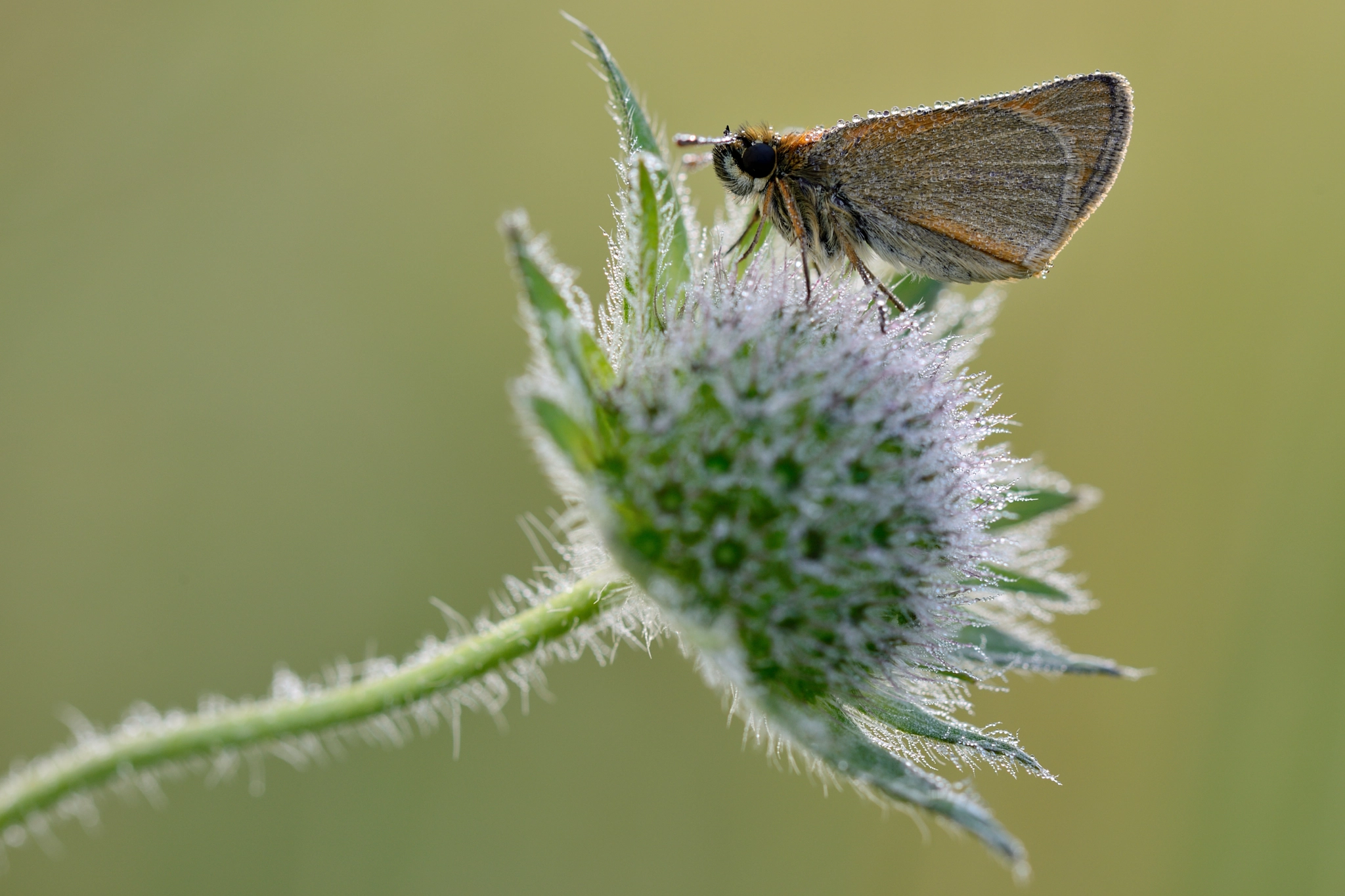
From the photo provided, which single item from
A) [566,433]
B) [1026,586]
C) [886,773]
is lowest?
[886,773]

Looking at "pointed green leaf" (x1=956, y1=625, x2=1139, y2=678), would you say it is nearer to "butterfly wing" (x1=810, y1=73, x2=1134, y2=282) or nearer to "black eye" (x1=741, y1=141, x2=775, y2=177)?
"butterfly wing" (x1=810, y1=73, x2=1134, y2=282)

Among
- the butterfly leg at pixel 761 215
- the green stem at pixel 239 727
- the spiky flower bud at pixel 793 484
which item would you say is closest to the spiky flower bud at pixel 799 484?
the spiky flower bud at pixel 793 484

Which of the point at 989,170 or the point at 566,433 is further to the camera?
the point at 989,170

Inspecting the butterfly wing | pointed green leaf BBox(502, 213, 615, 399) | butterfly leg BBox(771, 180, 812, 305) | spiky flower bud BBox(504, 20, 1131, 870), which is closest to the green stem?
spiky flower bud BBox(504, 20, 1131, 870)

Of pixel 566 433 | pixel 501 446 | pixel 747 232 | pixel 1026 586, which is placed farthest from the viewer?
pixel 501 446

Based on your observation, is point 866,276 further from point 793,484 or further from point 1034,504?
point 1034,504

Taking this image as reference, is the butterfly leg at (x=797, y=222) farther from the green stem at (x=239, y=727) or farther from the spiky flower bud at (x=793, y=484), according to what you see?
the green stem at (x=239, y=727)

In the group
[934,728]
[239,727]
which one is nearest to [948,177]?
[934,728]

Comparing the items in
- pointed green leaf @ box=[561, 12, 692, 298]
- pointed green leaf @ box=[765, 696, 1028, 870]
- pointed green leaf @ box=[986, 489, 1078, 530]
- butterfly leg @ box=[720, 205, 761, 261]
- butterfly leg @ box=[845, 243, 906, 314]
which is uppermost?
pointed green leaf @ box=[561, 12, 692, 298]
